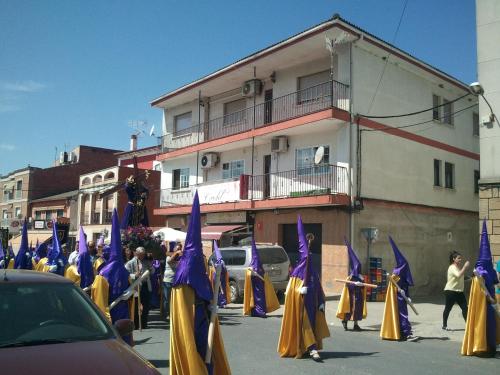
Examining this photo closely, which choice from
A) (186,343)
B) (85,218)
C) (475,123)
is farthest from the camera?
(85,218)

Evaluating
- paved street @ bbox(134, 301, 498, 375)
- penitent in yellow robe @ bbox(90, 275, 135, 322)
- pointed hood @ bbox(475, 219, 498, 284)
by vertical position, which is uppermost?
pointed hood @ bbox(475, 219, 498, 284)

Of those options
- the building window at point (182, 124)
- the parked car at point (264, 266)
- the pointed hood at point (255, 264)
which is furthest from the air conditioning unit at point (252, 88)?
the pointed hood at point (255, 264)

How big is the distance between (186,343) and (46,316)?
1858 mm

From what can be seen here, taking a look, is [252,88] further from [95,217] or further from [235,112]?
[95,217]

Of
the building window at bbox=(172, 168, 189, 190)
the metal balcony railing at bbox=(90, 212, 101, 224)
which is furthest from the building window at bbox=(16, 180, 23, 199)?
the building window at bbox=(172, 168, 189, 190)

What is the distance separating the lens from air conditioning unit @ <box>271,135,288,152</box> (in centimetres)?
2161

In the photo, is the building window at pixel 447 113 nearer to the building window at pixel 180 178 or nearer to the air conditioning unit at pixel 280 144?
the air conditioning unit at pixel 280 144

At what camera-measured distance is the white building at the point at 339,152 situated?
62.1 feet

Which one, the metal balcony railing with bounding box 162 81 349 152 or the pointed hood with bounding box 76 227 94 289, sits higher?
the metal balcony railing with bounding box 162 81 349 152

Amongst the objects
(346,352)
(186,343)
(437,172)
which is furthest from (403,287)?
(437,172)

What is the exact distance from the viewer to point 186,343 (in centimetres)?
555

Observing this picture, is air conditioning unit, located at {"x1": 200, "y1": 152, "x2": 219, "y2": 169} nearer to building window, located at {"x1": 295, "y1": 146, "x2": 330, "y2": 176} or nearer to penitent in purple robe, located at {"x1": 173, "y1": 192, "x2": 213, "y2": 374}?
building window, located at {"x1": 295, "y1": 146, "x2": 330, "y2": 176}

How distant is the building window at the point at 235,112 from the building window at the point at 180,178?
4175mm

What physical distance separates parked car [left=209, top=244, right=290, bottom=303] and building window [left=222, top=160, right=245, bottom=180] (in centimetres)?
859
